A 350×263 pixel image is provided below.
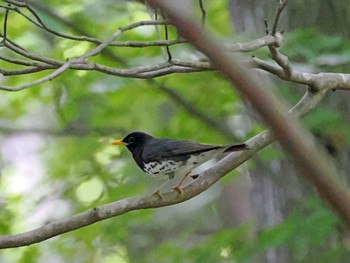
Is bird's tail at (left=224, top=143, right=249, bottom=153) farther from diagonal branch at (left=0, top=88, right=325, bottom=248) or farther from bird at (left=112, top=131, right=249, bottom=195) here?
bird at (left=112, top=131, right=249, bottom=195)

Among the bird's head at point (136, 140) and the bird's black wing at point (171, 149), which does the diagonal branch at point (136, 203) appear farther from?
the bird's head at point (136, 140)

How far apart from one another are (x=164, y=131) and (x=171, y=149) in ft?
4.42

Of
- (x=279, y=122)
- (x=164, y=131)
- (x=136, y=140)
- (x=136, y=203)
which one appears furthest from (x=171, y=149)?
(x=279, y=122)

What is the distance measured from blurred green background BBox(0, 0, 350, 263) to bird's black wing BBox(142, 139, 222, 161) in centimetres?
55

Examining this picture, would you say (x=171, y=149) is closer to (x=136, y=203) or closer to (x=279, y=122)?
(x=136, y=203)

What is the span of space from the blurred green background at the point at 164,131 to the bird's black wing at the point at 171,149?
55cm

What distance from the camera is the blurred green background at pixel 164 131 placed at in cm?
411

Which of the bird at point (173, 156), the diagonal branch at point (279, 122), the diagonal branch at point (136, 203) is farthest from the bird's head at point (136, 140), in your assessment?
the diagonal branch at point (279, 122)

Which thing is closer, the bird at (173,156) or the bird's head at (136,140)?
the bird at (173,156)

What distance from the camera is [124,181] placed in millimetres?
5586

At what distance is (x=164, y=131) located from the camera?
5086 mm

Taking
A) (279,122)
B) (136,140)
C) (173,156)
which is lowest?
(136,140)

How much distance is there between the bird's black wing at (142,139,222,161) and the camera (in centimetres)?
358

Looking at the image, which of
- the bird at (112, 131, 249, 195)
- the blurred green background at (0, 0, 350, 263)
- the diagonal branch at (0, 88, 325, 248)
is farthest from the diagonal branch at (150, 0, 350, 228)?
the blurred green background at (0, 0, 350, 263)
